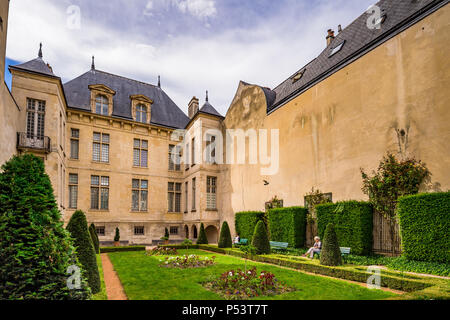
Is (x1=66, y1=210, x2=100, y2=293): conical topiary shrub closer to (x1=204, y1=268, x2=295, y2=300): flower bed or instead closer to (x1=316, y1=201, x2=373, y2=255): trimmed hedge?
(x1=204, y1=268, x2=295, y2=300): flower bed

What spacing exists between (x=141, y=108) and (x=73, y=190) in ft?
27.6

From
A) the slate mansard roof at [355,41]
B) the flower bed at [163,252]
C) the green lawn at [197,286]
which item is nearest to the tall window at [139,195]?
the flower bed at [163,252]

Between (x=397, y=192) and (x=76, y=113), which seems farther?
(x=76, y=113)

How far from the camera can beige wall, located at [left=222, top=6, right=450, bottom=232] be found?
9469 millimetres

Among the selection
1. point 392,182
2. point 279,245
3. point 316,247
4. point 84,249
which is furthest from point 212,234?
point 84,249

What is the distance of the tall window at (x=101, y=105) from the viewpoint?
22047mm

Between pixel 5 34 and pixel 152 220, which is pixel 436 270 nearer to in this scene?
pixel 5 34

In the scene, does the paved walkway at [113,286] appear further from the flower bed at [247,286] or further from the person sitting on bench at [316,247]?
the person sitting on bench at [316,247]

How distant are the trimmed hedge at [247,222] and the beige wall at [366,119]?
103 centimetres

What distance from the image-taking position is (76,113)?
68.6 ft

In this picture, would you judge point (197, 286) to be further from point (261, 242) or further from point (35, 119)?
point (35, 119)

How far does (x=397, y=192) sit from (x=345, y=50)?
7.61 meters

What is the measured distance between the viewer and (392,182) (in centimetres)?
1042
